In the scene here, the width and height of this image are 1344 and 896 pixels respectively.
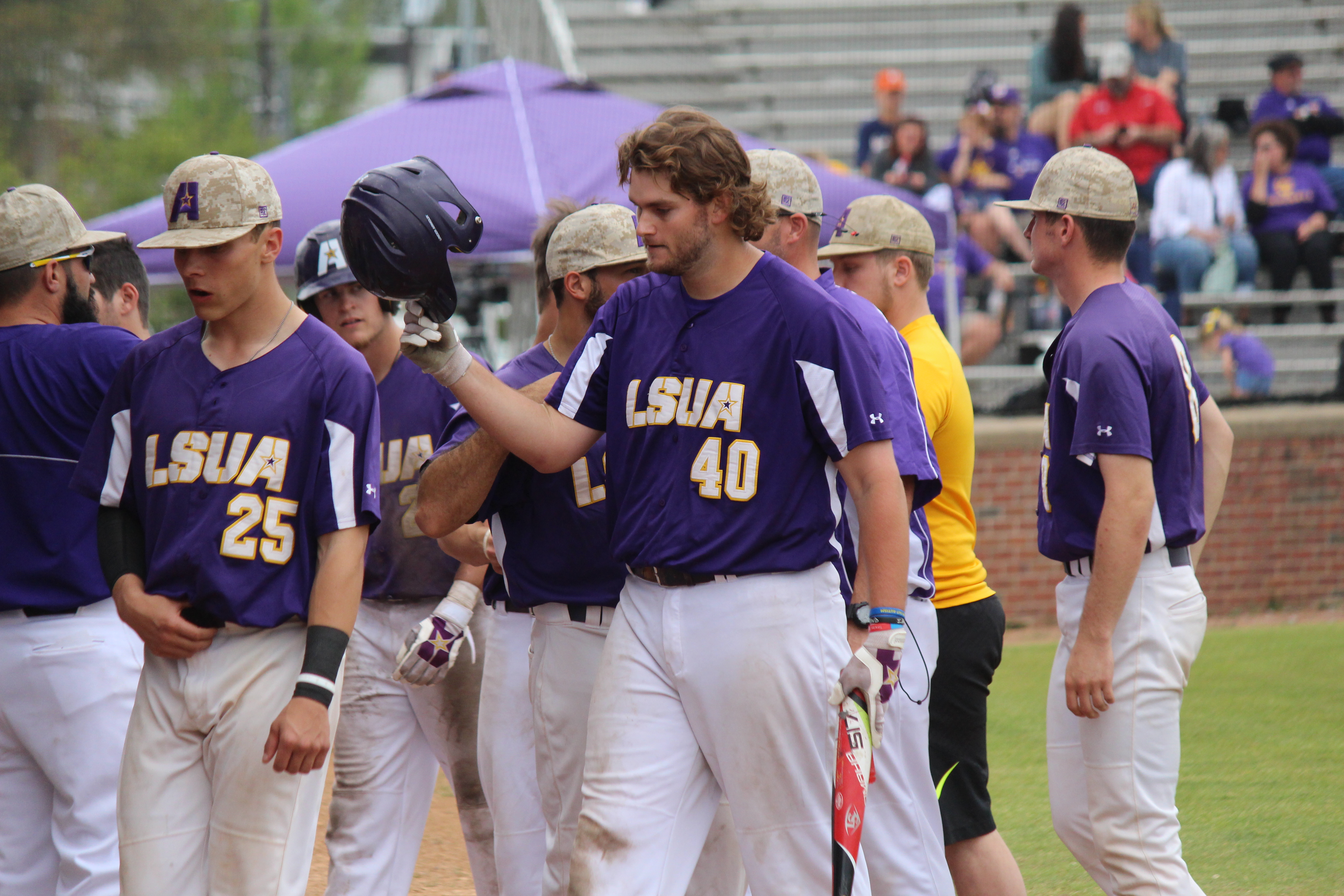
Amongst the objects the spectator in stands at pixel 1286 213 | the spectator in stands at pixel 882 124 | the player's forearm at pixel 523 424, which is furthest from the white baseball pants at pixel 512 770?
the spectator in stands at pixel 1286 213

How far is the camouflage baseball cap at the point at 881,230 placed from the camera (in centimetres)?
459

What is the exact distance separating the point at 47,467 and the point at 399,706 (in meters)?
1.33

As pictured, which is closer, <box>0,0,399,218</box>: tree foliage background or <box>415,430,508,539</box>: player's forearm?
<box>415,430,508,539</box>: player's forearm

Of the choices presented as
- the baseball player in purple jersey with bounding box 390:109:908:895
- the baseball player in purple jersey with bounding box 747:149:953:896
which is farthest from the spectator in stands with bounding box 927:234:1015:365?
the baseball player in purple jersey with bounding box 390:109:908:895

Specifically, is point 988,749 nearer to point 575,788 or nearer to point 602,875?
point 575,788

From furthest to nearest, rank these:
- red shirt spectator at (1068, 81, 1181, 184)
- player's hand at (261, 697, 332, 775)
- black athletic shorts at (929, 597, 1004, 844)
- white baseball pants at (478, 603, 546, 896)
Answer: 1. red shirt spectator at (1068, 81, 1181, 184)
2. black athletic shorts at (929, 597, 1004, 844)
3. white baseball pants at (478, 603, 546, 896)
4. player's hand at (261, 697, 332, 775)

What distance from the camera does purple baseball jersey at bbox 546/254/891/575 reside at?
124 inches

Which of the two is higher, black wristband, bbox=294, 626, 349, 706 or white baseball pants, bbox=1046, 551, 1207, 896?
black wristband, bbox=294, 626, 349, 706

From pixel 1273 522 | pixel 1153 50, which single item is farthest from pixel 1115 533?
pixel 1153 50

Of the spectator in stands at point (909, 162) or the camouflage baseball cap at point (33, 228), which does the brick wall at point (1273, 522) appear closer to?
the spectator in stands at point (909, 162)

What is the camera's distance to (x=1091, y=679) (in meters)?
3.60

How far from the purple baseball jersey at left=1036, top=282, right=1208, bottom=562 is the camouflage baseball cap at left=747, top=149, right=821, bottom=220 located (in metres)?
0.89

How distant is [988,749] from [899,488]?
420 cm

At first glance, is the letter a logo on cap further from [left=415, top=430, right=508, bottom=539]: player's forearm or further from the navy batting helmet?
[left=415, top=430, right=508, bottom=539]: player's forearm
